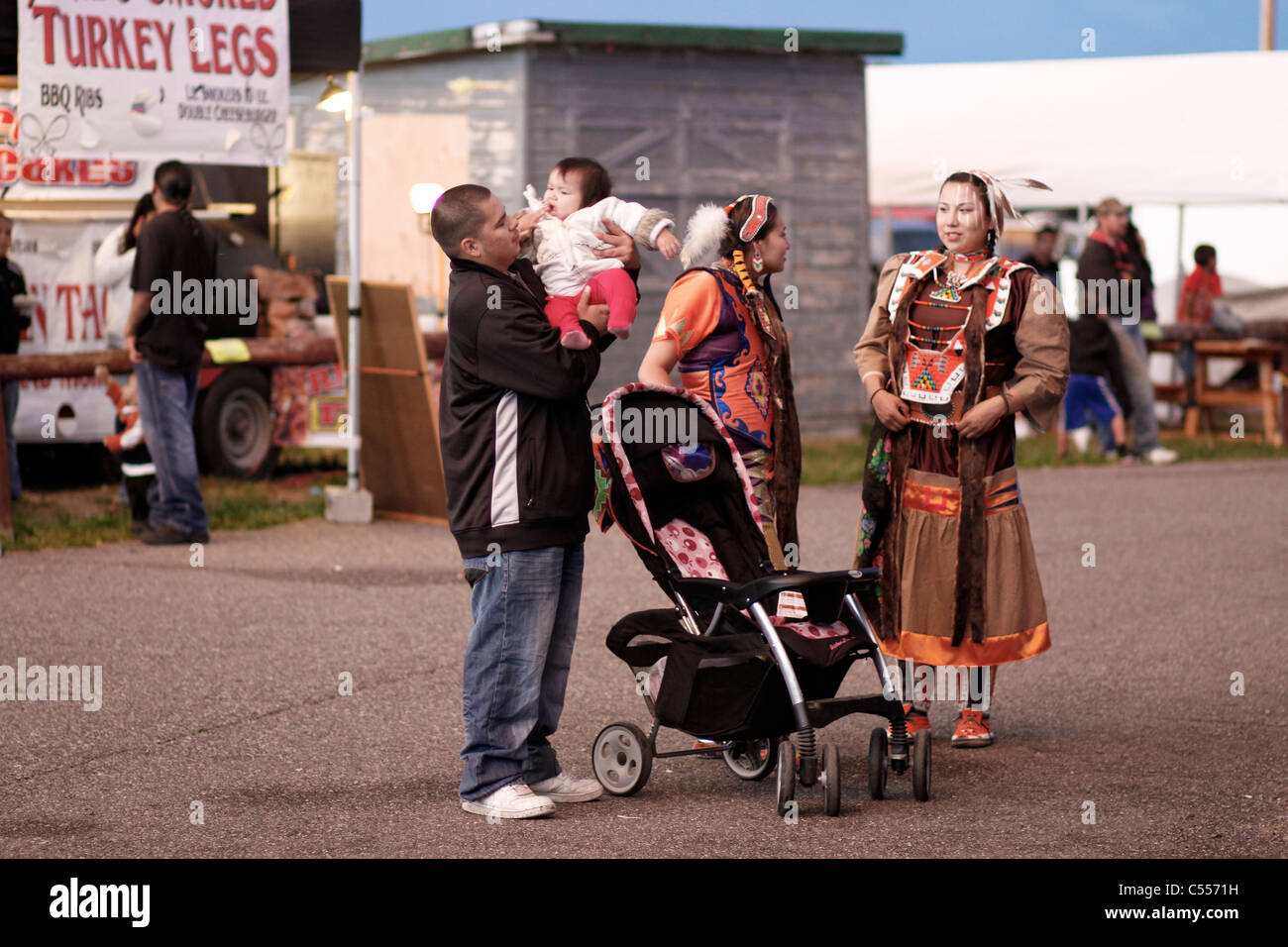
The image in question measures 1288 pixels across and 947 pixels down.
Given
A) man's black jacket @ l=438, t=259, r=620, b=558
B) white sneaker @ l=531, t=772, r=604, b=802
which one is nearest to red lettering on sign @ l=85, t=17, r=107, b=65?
man's black jacket @ l=438, t=259, r=620, b=558

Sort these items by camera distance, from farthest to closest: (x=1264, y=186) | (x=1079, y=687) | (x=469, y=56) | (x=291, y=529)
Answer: (x=1264, y=186) < (x=469, y=56) < (x=291, y=529) < (x=1079, y=687)

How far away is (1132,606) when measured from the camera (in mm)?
9391

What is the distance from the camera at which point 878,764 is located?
5531 millimetres

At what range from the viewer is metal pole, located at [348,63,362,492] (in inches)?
458

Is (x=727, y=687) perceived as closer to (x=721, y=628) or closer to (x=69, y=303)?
(x=721, y=628)

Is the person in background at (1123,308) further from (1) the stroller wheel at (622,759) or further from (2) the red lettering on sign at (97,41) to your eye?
(1) the stroller wheel at (622,759)

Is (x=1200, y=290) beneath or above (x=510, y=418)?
above

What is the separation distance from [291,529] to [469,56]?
7832mm

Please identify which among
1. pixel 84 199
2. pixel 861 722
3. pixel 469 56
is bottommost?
pixel 861 722

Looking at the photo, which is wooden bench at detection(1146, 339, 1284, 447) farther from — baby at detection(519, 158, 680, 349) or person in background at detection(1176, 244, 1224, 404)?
baby at detection(519, 158, 680, 349)

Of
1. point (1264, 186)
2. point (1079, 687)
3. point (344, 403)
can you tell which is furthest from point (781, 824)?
point (1264, 186)

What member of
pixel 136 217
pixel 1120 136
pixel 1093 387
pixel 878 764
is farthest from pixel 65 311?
pixel 1120 136

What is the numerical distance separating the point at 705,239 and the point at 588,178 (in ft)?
2.96
